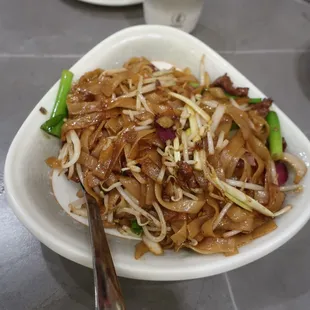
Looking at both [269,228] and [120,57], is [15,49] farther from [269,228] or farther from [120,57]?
[269,228]

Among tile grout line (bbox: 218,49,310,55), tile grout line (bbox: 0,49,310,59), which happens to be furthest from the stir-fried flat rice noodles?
tile grout line (bbox: 218,49,310,55)

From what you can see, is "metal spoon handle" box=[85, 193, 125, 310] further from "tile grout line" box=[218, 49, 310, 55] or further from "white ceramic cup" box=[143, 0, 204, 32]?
"tile grout line" box=[218, 49, 310, 55]

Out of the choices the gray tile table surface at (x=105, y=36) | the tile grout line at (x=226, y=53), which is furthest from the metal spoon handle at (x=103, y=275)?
the tile grout line at (x=226, y=53)

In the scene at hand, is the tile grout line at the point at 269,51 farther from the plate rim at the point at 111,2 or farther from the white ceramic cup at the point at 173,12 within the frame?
the plate rim at the point at 111,2

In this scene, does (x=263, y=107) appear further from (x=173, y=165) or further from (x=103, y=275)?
(x=103, y=275)

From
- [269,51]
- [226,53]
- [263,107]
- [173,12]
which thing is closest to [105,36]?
[173,12]

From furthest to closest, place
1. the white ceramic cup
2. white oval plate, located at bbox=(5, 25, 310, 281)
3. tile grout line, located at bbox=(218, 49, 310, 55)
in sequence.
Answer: tile grout line, located at bbox=(218, 49, 310, 55)
the white ceramic cup
white oval plate, located at bbox=(5, 25, 310, 281)
